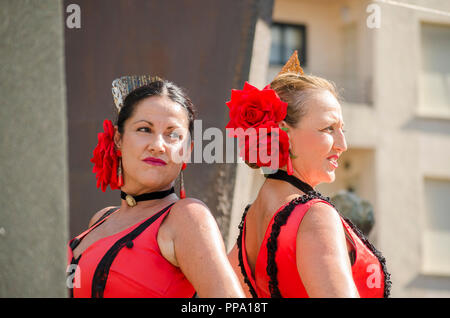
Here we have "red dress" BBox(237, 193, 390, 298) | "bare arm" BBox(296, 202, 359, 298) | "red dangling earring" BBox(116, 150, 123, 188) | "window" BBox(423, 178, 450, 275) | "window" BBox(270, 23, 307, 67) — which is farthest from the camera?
"window" BBox(270, 23, 307, 67)

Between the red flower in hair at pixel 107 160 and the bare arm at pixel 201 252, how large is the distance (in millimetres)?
414

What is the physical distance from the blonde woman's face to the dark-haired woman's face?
1.33ft

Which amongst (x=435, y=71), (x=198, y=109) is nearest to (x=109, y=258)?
(x=198, y=109)

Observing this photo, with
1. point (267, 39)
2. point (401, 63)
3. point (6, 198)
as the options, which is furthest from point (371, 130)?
point (6, 198)

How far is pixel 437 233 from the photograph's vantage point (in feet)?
35.1

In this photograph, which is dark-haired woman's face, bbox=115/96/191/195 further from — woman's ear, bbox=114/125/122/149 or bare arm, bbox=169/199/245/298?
bare arm, bbox=169/199/245/298

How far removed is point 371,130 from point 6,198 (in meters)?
9.84

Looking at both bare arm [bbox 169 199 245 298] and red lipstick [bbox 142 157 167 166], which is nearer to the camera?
bare arm [bbox 169 199 245 298]

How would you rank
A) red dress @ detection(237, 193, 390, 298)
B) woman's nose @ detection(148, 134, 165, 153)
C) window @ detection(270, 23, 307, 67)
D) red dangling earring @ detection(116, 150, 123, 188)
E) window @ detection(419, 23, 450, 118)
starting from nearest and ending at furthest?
red dress @ detection(237, 193, 390, 298) → woman's nose @ detection(148, 134, 165, 153) → red dangling earring @ detection(116, 150, 123, 188) → window @ detection(419, 23, 450, 118) → window @ detection(270, 23, 307, 67)

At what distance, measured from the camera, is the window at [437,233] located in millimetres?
10594

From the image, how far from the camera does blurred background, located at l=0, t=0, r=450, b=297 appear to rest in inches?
66.1

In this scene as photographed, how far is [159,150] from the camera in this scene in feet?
7.27

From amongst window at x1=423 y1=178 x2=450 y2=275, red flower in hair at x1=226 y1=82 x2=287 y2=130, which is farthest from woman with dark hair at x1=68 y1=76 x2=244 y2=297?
window at x1=423 y1=178 x2=450 y2=275

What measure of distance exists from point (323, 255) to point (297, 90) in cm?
73
